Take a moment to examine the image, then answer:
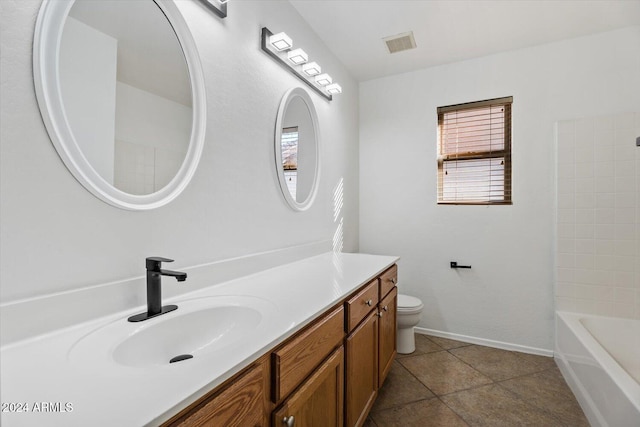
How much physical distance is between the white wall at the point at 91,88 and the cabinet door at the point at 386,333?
150 cm

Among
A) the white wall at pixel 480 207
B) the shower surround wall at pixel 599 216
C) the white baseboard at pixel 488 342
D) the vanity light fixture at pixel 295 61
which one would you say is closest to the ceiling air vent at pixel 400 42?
the white wall at pixel 480 207

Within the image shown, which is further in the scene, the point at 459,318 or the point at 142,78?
the point at 459,318

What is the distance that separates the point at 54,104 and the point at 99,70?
0.21 metres

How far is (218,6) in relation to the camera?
1.35 metres

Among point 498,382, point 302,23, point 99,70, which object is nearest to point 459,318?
point 498,382

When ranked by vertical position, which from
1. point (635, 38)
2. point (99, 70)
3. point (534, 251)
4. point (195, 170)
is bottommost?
point (534, 251)

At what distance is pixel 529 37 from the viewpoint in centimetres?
237

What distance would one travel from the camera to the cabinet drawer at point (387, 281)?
1.78 m

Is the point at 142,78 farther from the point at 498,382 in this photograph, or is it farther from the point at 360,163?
the point at 498,382

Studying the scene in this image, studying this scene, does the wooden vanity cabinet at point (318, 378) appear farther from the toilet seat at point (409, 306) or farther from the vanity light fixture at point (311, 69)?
the vanity light fixture at point (311, 69)

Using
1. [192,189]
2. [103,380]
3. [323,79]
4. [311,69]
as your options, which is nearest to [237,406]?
[103,380]

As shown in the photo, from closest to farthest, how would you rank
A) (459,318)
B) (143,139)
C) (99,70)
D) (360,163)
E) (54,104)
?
(54,104)
(99,70)
(143,139)
(459,318)
(360,163)

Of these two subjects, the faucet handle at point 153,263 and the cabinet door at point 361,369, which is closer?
the faucet handle at point 153,263

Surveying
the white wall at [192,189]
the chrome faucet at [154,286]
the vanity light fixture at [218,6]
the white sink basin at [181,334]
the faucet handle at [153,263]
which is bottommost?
the white sink basin at [181,334]
